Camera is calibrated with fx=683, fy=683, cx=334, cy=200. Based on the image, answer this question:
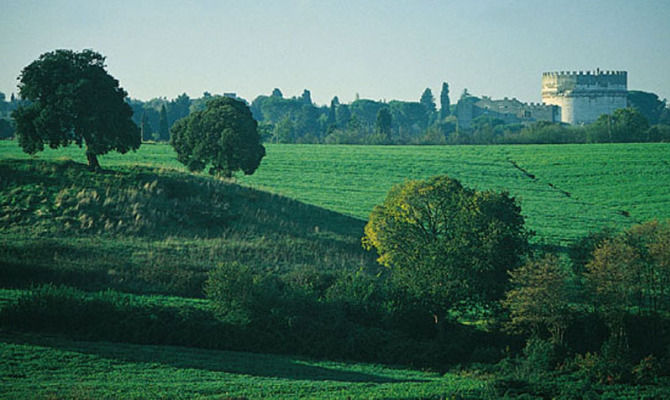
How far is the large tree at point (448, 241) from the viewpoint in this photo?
114 ft

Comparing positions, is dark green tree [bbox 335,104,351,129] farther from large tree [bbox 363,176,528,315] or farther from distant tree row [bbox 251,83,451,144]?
large tree [bbox 363,176,528,315]

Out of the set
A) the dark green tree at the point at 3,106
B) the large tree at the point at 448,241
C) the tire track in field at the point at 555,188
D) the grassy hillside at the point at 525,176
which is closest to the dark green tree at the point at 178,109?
the dark green tree at the point at 3,106

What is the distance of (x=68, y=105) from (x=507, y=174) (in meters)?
54.3

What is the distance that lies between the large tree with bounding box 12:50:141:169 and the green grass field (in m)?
6.49

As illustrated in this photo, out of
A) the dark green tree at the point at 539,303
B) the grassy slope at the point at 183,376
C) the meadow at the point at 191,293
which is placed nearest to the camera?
the grassy slope at the point at 183,376

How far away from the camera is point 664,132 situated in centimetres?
11469

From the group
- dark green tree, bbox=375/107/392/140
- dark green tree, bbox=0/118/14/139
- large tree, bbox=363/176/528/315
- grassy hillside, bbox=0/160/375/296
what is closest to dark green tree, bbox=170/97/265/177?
grassy hillside, bbox=0/160/375/296

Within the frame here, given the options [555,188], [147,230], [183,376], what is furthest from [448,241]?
[555,188]

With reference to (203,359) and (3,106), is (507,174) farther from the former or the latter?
(3,106)

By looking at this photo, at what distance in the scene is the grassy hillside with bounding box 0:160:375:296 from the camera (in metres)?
34.8

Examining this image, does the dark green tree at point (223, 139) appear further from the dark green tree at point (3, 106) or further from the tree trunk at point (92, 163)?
the dark green tree at point (3, 106)

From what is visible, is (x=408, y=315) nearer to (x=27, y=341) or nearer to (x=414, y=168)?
(x=27, y=341)

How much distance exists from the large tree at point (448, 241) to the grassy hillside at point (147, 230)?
184 inches

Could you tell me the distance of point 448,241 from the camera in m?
36.8
